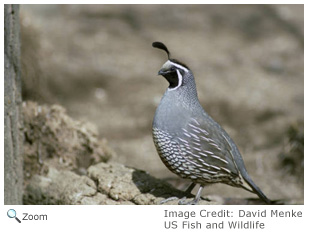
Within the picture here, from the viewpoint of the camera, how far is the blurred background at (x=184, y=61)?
5.68 metres

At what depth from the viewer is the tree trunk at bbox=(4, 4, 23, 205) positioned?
3760 mm

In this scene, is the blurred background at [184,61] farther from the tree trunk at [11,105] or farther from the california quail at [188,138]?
the california quail at [188,138]

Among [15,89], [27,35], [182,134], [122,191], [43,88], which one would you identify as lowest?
[122,191]

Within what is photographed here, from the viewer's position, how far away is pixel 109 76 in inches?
322

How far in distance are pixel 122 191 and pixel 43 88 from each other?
1.77m

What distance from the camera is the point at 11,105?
3.83 metres

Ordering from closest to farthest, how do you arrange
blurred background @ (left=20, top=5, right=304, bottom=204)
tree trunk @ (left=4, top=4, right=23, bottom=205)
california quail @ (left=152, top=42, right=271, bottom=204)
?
california quail @ (left=152, top=42, right=271, bottom=204) → tree trunk @ (left=4, top=4, right=23, bottom=205) → blurred background @ (left=20, top=5, right=304, bottom=204)

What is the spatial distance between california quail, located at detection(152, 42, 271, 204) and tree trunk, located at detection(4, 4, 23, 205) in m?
1.18

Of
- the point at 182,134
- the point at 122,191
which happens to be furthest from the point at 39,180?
the point at 182,134

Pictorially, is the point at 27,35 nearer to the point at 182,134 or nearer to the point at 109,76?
the point at 182,134
